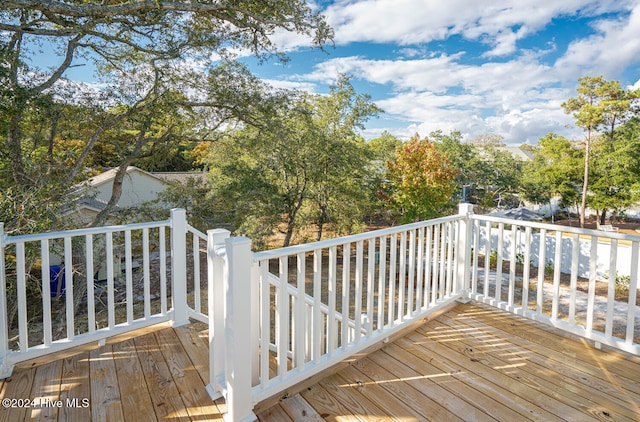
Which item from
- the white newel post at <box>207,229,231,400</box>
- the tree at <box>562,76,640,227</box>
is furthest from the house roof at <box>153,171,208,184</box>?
the tree at <box>562,76,640,227</box>

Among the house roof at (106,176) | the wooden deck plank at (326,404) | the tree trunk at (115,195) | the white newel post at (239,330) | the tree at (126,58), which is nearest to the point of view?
the white newel post at (239,330)

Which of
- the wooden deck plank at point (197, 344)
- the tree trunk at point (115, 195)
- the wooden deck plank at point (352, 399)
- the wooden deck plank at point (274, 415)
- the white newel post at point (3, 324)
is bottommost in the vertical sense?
the wooden deck plank at point (274, 415)

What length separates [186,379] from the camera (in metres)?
2.05

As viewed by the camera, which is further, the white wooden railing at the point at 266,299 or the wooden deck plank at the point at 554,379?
the wooden deck plank at the point at 554,379

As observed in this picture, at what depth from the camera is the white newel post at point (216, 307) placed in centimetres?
175

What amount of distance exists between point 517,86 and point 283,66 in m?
16.5

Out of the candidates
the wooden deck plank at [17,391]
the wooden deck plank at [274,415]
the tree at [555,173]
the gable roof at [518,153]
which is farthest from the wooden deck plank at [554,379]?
the gable roof at [518,153]

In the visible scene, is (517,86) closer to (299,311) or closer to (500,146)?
(500,146)

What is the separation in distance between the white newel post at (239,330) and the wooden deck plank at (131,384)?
0.47m

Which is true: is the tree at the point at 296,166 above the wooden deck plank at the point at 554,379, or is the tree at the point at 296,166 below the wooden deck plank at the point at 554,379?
above

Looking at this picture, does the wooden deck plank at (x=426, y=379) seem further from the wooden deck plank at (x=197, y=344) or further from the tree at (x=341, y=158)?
the tree at (x=341, y=158)

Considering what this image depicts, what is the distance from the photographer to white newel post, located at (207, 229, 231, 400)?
69.0 inches

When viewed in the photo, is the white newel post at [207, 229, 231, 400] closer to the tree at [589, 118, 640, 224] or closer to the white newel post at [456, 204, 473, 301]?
the white newel post at [456, 204, 473, 301]

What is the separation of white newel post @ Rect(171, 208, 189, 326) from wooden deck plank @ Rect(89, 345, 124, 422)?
0.53 m
